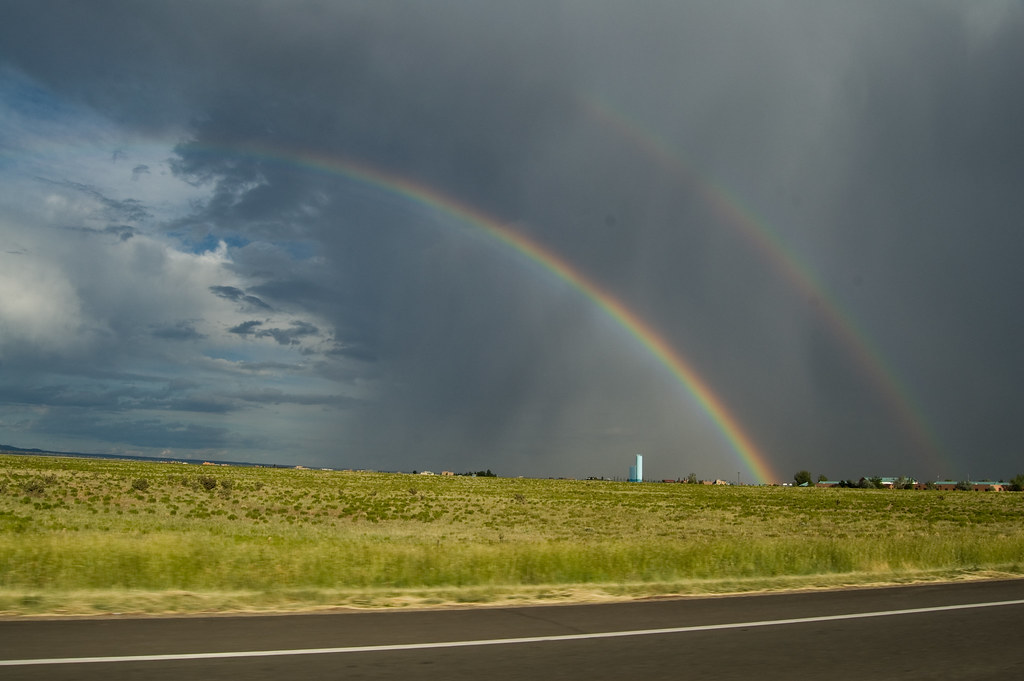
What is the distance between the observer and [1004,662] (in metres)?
7.67

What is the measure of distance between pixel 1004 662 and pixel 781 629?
233 cm

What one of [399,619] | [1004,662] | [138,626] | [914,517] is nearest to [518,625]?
[399,619]

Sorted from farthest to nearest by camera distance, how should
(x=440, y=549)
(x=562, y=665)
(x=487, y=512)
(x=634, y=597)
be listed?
(x=487, y=512), (x=440, y=549), (x=634, y=597), (x=562, y=665)

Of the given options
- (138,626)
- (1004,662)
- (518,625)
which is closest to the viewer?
(1004,662)

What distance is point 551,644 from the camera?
8102mm

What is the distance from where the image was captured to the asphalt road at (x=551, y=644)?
22.3ft

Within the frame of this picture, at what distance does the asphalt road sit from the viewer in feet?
22.3

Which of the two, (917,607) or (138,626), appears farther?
→ (917,607)

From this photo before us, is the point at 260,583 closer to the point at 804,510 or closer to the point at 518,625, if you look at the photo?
the point at 518,625

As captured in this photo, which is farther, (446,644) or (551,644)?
(551,644)

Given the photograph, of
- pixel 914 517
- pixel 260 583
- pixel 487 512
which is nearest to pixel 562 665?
pixel 260 583

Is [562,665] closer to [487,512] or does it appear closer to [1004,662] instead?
[1004,662]

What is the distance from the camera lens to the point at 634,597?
12.1 metres

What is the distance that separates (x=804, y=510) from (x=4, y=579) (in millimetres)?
78115
